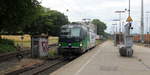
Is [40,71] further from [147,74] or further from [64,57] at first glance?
[64,57]

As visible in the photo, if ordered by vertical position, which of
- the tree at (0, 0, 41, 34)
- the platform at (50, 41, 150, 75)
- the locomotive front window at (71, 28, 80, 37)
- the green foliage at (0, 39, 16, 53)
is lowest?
the platform at (50, 41, 150, 75)

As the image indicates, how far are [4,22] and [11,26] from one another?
1468mm

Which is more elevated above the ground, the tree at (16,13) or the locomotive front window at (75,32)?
the tree at (16,13)

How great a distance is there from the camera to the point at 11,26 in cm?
2531

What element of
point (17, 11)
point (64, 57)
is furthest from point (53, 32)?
point (17, 11)

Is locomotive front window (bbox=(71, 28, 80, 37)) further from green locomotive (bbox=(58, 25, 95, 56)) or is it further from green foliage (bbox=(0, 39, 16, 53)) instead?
green foliage (bbox=(0, 39, 16, 53))

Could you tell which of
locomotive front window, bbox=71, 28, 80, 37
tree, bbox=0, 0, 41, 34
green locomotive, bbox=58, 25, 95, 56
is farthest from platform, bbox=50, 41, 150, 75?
tree, bbox=0, 0, 41, 34

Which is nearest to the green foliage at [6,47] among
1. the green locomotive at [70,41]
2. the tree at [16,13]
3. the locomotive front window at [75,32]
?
the tree at [16,13]

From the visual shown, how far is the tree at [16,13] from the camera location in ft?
68.7

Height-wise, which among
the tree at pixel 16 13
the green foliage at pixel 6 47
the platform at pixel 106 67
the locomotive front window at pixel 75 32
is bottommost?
the platform at pixel 106 67

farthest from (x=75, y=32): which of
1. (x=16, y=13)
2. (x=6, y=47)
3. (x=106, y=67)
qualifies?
(x=106, y=67)

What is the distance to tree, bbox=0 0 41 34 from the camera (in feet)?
68.7

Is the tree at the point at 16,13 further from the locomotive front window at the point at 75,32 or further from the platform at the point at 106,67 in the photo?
the platform at the point at 106,67

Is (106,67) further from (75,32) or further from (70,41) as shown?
(75,32)
